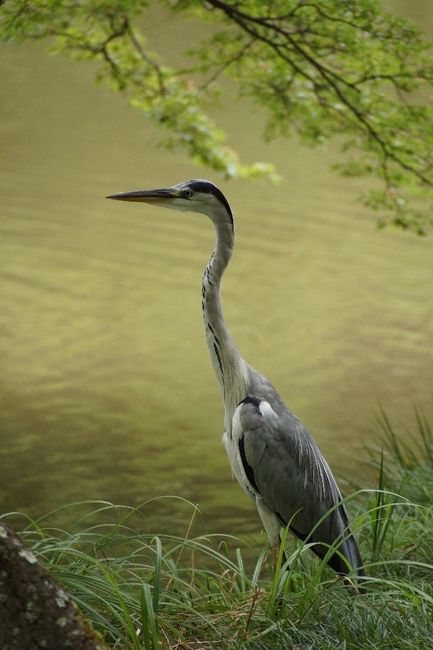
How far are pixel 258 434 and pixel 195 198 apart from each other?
0.95m

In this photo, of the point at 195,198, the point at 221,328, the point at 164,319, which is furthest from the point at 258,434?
the point at 164,319

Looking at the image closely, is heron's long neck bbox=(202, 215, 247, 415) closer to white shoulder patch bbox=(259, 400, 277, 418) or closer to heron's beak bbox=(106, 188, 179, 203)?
white shoulder patch bbox=(259, 400, 277, 418)

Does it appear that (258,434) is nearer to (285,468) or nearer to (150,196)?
(285,468)

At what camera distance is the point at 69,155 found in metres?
17.3

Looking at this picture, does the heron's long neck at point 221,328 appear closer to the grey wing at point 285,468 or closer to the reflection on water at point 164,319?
the grey wing at point 285,468

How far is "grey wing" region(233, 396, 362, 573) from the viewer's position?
4.39 metres

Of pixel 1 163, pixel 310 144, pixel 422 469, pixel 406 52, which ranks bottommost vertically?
pixel 1 163

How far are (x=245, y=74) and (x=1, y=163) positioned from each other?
373 inches

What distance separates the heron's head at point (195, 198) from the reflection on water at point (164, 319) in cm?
278

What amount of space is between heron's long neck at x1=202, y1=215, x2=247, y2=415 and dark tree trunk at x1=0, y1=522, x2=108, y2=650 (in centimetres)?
203

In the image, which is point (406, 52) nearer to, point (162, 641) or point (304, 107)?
point (304, 107)

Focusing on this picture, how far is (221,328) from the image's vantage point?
443 cm

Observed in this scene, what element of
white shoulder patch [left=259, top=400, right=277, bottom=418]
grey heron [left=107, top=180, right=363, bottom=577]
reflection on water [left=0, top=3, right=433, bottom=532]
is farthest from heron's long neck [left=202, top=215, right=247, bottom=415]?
reflection on water [left=0, top=3, right=433, bottom=532]

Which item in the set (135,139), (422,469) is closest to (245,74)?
(422,469)
